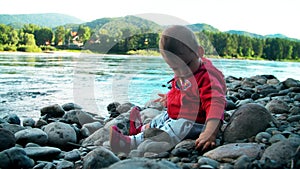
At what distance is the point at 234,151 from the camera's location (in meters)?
2.31

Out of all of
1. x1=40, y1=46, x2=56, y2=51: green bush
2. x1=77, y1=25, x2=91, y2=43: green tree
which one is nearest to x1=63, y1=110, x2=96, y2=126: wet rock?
x1=77, y1=25, x2=91, y2=43: green tree

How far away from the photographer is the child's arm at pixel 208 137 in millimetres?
2474

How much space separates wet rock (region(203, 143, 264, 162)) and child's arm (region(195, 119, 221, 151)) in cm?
9

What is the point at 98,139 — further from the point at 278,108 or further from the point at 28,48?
the point at 28,48

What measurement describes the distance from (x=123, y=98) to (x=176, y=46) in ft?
14.0

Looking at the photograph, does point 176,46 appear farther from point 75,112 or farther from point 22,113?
point 22,113

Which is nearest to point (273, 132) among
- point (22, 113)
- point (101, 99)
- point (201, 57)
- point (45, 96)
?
point (201, 57)

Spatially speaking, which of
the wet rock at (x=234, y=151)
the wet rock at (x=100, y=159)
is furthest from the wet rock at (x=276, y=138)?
the wet rock at (x=100, y=159)

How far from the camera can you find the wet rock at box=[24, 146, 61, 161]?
2898mm

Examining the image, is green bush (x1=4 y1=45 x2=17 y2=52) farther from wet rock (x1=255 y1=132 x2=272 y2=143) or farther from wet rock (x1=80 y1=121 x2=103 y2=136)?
wet rock (x1=255 y1=132 x2=272 y2=143)

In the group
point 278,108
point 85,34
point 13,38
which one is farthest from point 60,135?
point 13,38

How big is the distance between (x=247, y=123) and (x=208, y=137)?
1.29ft

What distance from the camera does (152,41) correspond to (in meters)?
3.91

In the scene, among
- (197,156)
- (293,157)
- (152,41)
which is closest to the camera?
(293,157)
